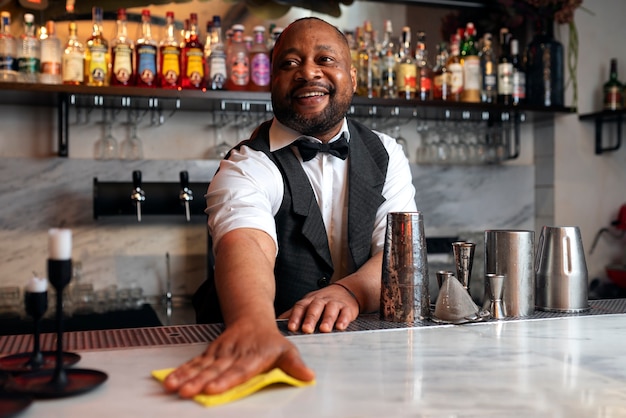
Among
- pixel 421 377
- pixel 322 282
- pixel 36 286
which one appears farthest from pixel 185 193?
pixel 421 377

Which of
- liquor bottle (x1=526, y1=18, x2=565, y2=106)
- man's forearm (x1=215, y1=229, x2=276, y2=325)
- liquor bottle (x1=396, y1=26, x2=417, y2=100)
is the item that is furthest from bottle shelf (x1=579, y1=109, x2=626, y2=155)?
man's forearm (x1=215, y1=229, x2=276, y2=325)

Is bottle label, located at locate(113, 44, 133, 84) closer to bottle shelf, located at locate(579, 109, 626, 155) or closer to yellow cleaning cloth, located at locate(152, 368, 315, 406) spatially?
yellow cleaning cloth, located at locate(152, 368, 315, 406)

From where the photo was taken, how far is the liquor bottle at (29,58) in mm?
2445

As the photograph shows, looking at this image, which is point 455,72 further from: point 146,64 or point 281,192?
point 281,192

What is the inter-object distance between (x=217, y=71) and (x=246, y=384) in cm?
186

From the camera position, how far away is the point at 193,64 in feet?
8.46

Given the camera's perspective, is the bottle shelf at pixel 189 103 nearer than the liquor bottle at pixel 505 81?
Yes

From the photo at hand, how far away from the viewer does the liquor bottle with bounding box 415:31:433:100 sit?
287 cm

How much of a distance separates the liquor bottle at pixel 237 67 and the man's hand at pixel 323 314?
1.42m

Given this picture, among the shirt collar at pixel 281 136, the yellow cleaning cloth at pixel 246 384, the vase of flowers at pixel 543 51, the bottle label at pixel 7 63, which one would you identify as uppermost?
the vase of flowers at pixel 543 51

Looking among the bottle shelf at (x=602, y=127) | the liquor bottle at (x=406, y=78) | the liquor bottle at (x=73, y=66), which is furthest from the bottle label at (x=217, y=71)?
the bottle shelf at (x=602, y=127)

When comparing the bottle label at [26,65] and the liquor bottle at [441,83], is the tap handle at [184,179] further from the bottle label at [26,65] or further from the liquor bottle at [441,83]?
the liquor bottle at [441,83]

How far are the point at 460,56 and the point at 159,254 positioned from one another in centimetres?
146

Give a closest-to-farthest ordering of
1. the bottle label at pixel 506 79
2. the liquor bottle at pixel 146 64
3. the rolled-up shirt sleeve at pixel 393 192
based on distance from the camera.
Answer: the rolled-up shirt sleeve at pixel 393 192 < the liquor bottle at pixel 146 64 < the bottle label at pixel 506 79
